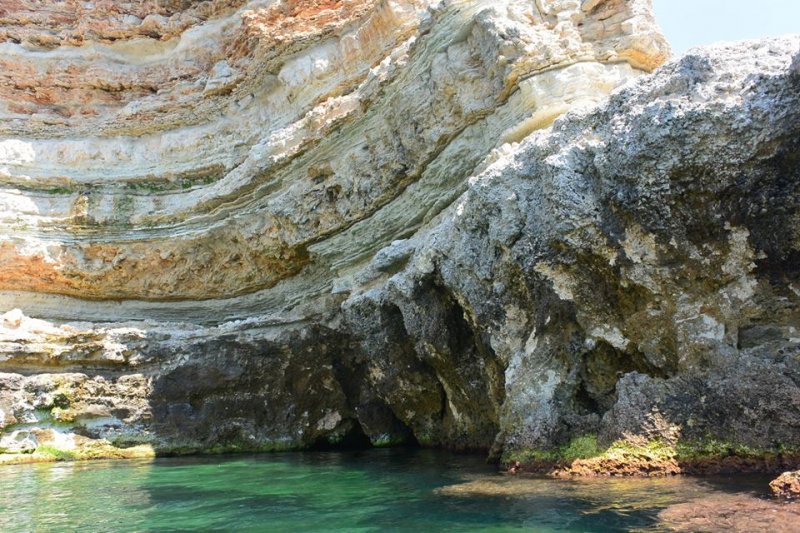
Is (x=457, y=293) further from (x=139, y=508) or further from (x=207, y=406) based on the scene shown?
(x=207, y=406)

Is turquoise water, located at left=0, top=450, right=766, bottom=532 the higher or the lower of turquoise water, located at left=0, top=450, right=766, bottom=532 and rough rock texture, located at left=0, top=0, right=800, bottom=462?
the lower

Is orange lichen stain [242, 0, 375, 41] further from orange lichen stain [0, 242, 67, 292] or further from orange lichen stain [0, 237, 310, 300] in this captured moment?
orange lichen stain [0, 242, 67, 292]

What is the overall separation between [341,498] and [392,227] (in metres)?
8.41

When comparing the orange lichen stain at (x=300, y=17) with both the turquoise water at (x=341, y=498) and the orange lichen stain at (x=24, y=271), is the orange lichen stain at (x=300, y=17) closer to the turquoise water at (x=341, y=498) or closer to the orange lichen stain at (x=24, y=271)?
the orange lichen stain at (x=24, y=271)

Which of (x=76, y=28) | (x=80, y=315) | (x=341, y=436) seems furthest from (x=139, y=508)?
(x=76, y=28)

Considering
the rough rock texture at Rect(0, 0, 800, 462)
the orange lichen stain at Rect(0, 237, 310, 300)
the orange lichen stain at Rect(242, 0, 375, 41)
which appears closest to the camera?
the rough rock texture at Rect(0, 0, 800, 462)

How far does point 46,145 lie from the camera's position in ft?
69.6

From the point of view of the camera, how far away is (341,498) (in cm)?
845

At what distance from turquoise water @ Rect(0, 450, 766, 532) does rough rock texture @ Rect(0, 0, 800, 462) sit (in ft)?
3.99

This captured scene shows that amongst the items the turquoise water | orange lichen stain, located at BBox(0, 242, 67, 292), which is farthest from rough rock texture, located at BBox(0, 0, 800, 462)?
the turquoise water

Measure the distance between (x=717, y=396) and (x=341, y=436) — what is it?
1058cm

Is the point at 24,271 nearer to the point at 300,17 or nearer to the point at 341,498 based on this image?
the point at 300,17

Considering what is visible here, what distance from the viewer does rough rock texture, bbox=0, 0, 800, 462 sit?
7.87m

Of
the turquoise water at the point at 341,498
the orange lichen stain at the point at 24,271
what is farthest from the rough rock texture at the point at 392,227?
the turquoise water at the point at 341,498
